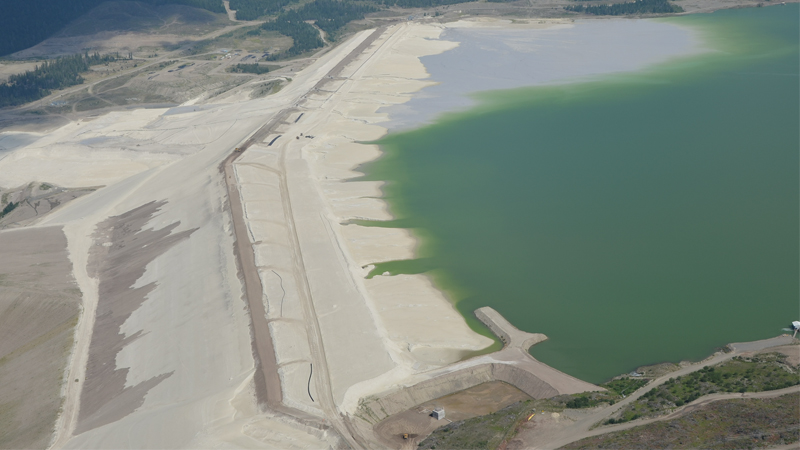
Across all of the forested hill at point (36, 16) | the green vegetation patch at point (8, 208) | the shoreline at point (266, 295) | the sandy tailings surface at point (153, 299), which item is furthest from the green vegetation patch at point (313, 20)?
the green vegetation patch at point (8, 208)

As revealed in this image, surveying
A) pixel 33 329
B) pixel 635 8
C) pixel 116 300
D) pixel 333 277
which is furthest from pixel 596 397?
pixel 635 8

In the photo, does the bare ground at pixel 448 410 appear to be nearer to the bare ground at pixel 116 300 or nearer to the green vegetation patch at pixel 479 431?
the green vegetation patch at pixel 479 431

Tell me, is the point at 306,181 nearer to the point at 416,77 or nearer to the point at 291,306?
the point at 291,306

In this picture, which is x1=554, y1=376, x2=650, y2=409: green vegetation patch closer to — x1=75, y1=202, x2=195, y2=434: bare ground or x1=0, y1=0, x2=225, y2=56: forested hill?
x1=75, y1=202, x2=195, y2=434: bare ground

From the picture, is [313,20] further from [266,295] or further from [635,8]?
[266,295]

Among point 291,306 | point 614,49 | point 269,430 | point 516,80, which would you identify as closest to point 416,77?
point 516,80

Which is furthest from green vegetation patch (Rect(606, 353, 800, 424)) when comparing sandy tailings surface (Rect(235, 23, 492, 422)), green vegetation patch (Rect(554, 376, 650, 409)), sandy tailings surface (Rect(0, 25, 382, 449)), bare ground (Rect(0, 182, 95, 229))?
bare ground (Rect(0, 182, 95, 229))
